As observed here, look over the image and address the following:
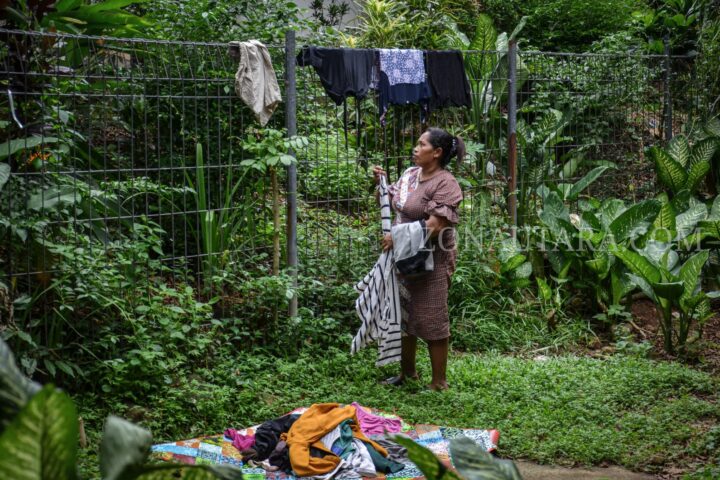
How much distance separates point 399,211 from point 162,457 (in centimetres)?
239

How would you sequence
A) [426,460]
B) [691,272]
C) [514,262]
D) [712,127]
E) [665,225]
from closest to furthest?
1. [426,460]
2. [691,272]
3. [514,262]
4. [665,225]
5. [712,127]

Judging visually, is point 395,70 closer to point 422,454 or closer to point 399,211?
point 399,211

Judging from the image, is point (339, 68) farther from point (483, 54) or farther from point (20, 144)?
point (20, 144)

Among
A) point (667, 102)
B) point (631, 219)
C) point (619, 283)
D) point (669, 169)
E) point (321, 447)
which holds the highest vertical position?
point (667, 102)

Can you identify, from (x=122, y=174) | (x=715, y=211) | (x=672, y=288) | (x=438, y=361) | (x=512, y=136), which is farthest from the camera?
(x=715, y=211)

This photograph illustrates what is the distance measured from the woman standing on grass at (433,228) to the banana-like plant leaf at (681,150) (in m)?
3.83

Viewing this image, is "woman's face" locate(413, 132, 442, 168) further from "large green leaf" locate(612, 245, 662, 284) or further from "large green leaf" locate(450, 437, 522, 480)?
"large green leaf" locate(450, 437, 522, 480)

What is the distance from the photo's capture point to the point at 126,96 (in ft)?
18.3

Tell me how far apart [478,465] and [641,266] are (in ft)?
18.0

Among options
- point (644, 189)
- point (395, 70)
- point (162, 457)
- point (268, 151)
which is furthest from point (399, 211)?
point (644, 189)

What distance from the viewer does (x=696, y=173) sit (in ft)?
27.7

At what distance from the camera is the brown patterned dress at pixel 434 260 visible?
575 cm

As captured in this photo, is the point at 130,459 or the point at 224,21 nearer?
the point at 130,459

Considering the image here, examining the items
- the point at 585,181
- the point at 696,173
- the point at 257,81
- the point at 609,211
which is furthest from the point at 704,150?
the point at 257,81
